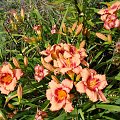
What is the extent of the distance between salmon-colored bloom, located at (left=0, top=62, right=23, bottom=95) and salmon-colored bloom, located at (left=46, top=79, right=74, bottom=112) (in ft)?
0.83

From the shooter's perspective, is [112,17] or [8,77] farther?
[112,17]

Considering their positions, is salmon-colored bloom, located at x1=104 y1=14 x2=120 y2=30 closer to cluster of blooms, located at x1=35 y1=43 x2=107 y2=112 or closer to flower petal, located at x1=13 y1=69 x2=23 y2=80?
cluster of blooms, located at x1=35 y1=43 x2=107 y2=112

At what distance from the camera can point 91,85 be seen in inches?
91.0

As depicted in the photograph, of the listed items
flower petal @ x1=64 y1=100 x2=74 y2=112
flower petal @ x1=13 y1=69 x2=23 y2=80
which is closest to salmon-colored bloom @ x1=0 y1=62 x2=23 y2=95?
flower petal @ x1=13 y1=69 x2=23 y2=80

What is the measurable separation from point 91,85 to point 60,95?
0.22 meters

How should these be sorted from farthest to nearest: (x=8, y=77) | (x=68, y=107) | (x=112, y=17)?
(x=112, y=17)
(x=8, y=77)
(x=68, y=107)

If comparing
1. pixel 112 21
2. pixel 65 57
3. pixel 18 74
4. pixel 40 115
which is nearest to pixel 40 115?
pixel 40 115

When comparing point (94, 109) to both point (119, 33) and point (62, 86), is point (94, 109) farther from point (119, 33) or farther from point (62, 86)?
point (119, 33)

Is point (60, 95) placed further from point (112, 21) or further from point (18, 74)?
point (112, 21)

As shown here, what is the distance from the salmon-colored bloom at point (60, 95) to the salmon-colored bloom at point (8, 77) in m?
0.25

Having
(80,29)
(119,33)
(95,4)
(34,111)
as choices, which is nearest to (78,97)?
(34,111)

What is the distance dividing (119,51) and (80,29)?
15.3 inches

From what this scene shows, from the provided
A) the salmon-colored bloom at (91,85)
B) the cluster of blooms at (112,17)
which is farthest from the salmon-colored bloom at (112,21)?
the salmon-colored bloom at (91,85)

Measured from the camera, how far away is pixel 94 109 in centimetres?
259
